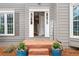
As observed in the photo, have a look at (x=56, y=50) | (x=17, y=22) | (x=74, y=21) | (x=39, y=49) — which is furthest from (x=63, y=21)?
(x=17, y=22)

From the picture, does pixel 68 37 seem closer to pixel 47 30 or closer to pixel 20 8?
pixel 47 30

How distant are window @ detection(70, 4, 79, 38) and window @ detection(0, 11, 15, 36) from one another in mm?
3350

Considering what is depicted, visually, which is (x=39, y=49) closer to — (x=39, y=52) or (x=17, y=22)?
(x=39, y=52)

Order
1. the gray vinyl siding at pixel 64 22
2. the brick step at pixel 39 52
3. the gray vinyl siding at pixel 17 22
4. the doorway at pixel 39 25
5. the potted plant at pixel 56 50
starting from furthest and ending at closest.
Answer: the doorway at pixel 39 25 < the gray vinyl siding at pixel 17 22 < the gray vinyl siding at pixel 64 22 < the potted plant at pixel 56 50 < the brick step at pixel 39 52

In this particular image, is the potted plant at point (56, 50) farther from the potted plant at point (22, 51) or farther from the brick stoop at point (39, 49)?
the potted plant at point (22, 51)

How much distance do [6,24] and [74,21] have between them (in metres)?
3.87

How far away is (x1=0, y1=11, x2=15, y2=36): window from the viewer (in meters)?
8.94

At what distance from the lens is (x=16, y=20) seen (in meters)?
8.90

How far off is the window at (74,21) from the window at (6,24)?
11.0 feet

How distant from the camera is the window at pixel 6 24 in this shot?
29.3 ft

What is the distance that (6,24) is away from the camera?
9039 mm

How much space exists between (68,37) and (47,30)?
183 centimetres

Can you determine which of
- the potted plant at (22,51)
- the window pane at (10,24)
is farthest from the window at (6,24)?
the potted plant at (22,51)

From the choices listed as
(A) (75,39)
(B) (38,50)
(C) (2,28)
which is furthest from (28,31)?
(B) (38,50)
